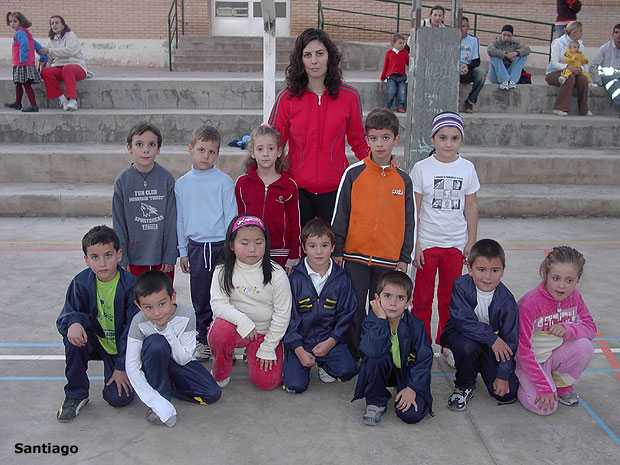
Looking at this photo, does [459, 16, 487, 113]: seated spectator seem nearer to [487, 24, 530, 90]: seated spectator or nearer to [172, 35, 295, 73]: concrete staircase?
[487, 24, 530, 90]: seated spectator

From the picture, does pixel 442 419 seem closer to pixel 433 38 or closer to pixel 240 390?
pixel 240 390

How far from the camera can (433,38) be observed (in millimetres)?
4516

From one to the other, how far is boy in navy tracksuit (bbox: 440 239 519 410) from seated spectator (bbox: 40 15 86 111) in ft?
27.4

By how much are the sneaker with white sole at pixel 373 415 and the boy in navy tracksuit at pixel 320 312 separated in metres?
0.42

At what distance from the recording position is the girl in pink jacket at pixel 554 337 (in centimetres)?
367

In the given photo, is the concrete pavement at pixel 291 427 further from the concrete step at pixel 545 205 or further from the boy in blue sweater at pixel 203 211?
the concrete step at pixel 545 205

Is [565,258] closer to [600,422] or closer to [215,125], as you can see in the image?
[600,422]

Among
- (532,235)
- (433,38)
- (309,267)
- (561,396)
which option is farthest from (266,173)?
(532,235)

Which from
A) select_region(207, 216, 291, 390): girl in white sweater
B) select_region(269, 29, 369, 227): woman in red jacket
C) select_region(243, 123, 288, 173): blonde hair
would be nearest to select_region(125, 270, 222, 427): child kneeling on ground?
select_region(207, 216, 291, 390): girl in white sweater

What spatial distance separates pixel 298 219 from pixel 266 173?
38 centimetres

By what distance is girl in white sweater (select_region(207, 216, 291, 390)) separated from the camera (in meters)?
3.83

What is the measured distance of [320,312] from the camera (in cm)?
396

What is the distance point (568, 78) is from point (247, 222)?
8864 millimetres

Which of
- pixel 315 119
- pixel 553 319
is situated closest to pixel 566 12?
pixel 315 119
